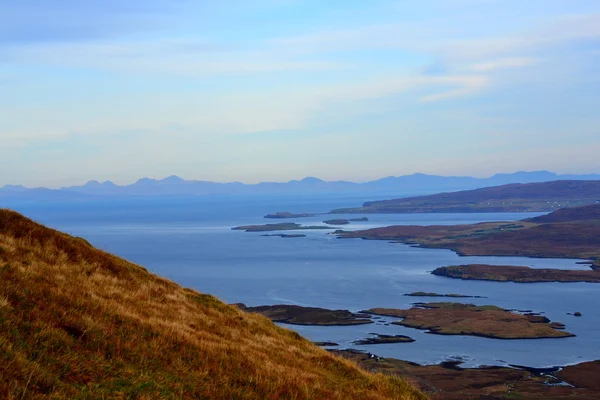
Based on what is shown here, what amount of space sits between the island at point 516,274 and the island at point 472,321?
34.6 metres

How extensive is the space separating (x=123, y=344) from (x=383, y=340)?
67612 millimetres

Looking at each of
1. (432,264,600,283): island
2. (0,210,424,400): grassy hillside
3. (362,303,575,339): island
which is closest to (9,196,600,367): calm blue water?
(362,303,575,339): island

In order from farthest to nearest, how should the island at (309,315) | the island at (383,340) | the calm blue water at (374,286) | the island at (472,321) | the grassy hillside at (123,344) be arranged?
the island at (309,315), the island at (472,321), the island at (383,340), the calm blue water at (374,286), the grassy hillside at (123,344)

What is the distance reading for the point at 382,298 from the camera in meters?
108

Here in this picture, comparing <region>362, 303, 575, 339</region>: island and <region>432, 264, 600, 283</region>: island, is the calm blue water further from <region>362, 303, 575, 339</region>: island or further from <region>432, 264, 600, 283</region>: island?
<region>432, 264, 600, 283</region>: island

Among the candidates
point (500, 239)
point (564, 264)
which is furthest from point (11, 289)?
point (500, 239)

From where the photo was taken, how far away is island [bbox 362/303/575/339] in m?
82.3

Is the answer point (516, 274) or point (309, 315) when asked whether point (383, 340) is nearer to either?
point (309, 315)

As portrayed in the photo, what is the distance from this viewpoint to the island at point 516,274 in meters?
130

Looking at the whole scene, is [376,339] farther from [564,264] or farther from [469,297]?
[564,264]

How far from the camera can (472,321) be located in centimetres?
8888

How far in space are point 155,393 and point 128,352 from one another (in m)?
1.97

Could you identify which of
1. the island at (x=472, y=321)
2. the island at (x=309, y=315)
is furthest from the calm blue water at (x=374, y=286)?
the island at (x=309, y=315)

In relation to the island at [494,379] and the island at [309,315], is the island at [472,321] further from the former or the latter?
the island at [494,379]
